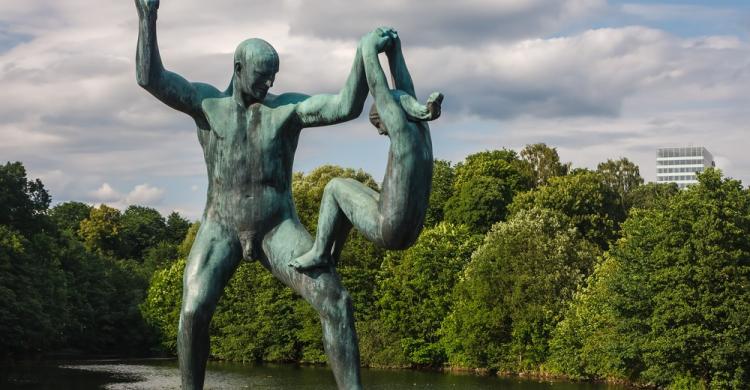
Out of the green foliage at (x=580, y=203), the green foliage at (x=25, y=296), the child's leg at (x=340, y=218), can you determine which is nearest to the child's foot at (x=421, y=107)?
the child's leg at (x=340, y=218)

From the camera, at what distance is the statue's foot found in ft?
26.2

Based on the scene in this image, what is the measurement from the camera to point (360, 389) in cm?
809

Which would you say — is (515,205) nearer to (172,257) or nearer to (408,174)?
(172,257)

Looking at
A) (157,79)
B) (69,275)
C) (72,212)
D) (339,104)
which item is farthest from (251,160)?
(72,212)

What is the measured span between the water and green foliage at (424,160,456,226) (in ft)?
47.5

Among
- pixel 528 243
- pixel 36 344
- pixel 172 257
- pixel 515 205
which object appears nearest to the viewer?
pixel 528 243

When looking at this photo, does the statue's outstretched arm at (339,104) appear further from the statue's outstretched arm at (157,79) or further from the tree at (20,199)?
the tree at (20,199)

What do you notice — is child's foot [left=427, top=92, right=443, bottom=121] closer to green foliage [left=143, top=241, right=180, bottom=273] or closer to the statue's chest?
the statue's chest

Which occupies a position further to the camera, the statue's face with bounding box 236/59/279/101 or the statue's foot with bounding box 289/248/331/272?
the statue's face with bounding box 236/59/279/101

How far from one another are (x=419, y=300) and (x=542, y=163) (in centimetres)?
1908

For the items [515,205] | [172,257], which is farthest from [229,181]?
[172,257]

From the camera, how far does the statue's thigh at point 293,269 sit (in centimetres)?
804

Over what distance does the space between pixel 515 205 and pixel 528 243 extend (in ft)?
36.1

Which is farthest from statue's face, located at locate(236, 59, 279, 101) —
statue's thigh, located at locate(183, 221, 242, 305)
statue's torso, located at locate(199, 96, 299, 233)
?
statue's thigh, located at locate(183, 221, 242, 305)
